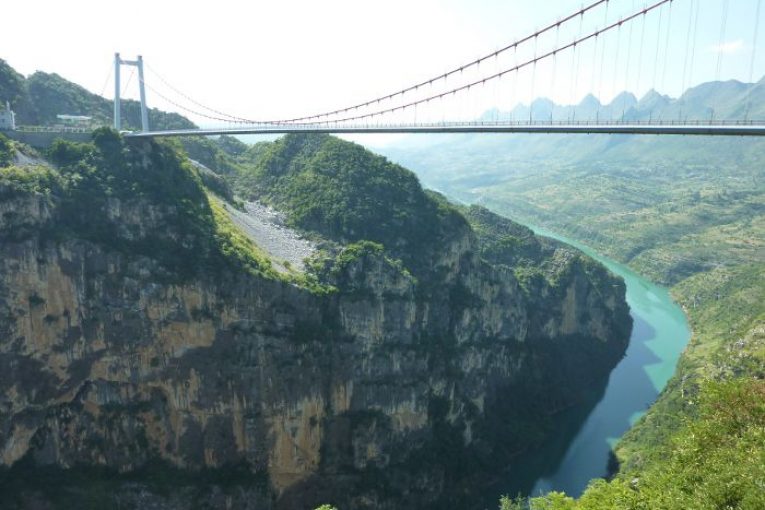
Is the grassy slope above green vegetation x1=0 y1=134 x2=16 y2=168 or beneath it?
beneath

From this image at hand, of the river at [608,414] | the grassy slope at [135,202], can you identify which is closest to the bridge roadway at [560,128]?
the grassy slope at [135,202]

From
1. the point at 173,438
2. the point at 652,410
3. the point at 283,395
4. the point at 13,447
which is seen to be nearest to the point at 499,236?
the point at 652,410

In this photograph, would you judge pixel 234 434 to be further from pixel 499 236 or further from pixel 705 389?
pixel 499 236

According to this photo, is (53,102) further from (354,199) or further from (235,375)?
(235,375)

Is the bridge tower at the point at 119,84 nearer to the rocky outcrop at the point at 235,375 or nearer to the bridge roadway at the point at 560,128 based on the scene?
the bridge roadway at the point at 560,128

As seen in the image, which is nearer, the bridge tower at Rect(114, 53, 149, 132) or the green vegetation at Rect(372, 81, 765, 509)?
the green vegetation at Rect(372, 81, 765, 509)

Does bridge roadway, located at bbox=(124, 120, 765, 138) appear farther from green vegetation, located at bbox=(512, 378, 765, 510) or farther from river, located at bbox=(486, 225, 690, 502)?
river, located at bbox=(486, 225, 690, 502)

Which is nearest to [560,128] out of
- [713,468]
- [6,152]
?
[713,468]

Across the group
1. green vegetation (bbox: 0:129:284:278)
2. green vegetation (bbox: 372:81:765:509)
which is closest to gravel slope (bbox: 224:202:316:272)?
green vegetation (bbox: 0:129:284:278)
